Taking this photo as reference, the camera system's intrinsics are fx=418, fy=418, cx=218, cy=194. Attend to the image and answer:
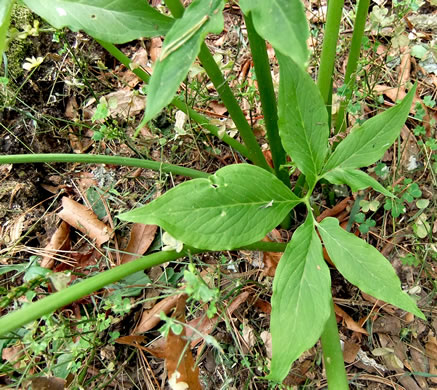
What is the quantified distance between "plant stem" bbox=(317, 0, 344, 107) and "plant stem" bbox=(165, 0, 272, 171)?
22 centimetres

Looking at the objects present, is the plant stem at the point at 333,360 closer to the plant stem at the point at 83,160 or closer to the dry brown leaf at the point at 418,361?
the dry brown leaf at the point at 418,361

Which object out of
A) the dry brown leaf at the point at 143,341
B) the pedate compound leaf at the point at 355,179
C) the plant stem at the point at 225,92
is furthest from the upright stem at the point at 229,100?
the dry brown leaf at the point at 143,341

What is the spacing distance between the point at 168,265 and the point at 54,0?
33.2 inches

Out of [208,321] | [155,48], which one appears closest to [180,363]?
[208,321]

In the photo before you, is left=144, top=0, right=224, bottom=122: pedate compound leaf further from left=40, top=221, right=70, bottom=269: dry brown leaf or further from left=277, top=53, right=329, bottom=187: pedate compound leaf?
left=40, top=221, right=70, bottom=269: dry brown leaf

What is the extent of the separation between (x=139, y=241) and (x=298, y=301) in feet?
2.29

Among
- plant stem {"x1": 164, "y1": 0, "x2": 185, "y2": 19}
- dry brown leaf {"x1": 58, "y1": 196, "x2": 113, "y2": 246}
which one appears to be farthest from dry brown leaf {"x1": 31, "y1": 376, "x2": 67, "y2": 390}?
plant stem {"x1": 164, "y1": 0, "x2": 185, "y2": 19}

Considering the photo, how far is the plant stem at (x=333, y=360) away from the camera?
84 centimetres

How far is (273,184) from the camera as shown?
33.0 inches

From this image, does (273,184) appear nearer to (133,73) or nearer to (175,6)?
(175,6)

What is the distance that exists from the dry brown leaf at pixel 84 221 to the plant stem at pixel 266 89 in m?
0.59

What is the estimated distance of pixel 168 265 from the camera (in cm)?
131

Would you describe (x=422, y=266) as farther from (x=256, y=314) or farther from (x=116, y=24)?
(x=116, y=24)

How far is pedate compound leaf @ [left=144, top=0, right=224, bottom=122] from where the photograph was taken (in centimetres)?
59
